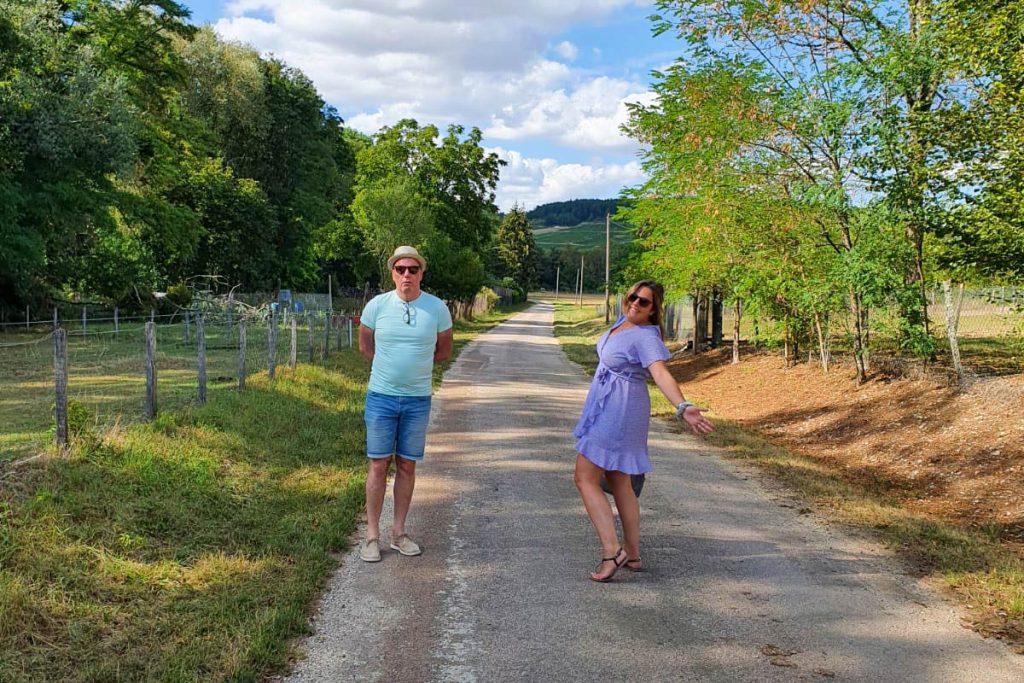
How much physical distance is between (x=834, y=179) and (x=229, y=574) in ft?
32.8

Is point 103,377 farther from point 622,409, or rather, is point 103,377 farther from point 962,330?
point 962,330

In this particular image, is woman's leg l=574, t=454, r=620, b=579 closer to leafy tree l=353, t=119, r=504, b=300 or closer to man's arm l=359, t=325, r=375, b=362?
man's arm l=359, t=325, r=375, b=362

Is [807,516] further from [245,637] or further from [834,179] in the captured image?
[834,179]

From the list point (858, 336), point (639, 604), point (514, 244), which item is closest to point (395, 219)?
point (858, 336)

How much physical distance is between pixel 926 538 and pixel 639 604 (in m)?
2.72

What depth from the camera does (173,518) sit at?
18.1 feet

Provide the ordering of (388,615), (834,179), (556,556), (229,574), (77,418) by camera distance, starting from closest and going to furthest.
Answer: (388,615) → (229,574) → (556,556) → (77,418) → (834,179)

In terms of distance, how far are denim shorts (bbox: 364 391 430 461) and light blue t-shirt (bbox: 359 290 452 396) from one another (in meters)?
0.06

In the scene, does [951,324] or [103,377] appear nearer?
[951,324]

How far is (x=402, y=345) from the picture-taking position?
5.09 m

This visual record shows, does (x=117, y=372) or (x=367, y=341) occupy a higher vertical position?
(x=367, y=341)

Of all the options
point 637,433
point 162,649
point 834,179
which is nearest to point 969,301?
point 834,179

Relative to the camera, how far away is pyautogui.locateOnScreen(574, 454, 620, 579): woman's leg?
4.78 meters

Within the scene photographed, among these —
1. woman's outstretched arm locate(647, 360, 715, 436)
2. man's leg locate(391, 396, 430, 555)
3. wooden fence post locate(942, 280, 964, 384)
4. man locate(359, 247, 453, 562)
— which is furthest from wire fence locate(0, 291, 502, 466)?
wooden fence post locate(942, 280, 964, 384)
